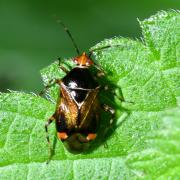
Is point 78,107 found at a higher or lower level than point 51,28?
lower

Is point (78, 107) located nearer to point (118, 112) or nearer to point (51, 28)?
point (118, 112)

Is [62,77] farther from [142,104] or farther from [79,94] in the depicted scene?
[142,104]

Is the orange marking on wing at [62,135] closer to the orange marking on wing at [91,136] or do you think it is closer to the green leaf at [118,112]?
the green leaf at [118,112]

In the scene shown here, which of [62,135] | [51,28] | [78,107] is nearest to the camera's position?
[62,135]

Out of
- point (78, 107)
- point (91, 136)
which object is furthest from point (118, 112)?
point (78, 107)

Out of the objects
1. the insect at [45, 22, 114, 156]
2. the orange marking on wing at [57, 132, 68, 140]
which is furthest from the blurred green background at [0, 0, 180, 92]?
the orange marking on wing at [57, 132, 68, 140]

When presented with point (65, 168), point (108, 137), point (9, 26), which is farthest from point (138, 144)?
point (9, 26)

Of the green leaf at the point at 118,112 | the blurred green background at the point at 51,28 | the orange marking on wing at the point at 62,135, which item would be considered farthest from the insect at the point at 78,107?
the blurred green background at the point at 51,28
